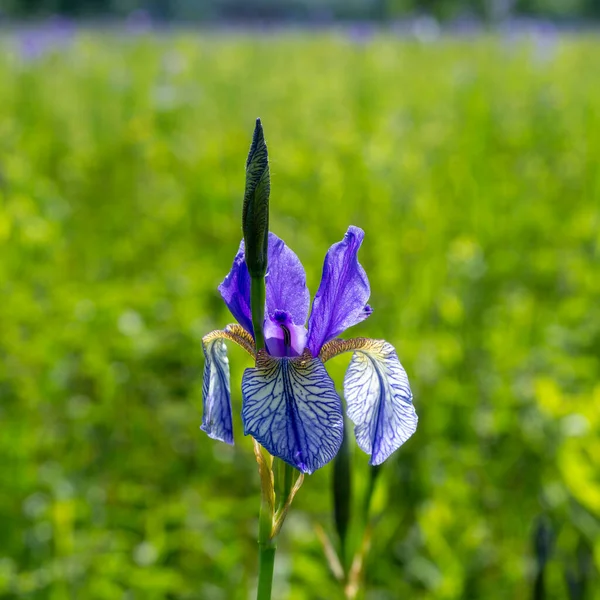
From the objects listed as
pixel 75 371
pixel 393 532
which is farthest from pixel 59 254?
pixel 393 532

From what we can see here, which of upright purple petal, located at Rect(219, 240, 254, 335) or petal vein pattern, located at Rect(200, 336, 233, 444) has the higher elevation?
upright purple petal, located at Rect(219, 240, 254, 335)

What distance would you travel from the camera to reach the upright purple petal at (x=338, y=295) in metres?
0.59

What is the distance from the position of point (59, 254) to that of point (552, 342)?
135 centimetres

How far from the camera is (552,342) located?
1707 mm

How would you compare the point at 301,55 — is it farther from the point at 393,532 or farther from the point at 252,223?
the point at 252,223

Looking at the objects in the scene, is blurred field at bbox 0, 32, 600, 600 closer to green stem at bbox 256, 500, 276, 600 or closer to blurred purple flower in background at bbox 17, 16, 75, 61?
green stem at bbox 256, 500, 276, 600

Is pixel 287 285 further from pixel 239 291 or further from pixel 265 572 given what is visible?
pixel 265 572

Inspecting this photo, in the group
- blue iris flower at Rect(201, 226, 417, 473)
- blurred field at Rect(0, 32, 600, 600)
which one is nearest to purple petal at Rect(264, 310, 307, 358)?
blue iris flower at Rect(201, 226, 417, 473)

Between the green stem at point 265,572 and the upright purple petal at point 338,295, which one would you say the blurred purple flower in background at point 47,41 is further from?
the green stem at point 265,572

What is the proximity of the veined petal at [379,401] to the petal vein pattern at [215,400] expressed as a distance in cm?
9

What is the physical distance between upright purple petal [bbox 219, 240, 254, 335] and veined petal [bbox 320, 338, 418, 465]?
0.31ft

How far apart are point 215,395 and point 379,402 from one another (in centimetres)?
12

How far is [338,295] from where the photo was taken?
601 mm

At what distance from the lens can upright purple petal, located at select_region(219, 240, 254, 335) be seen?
58 cm
